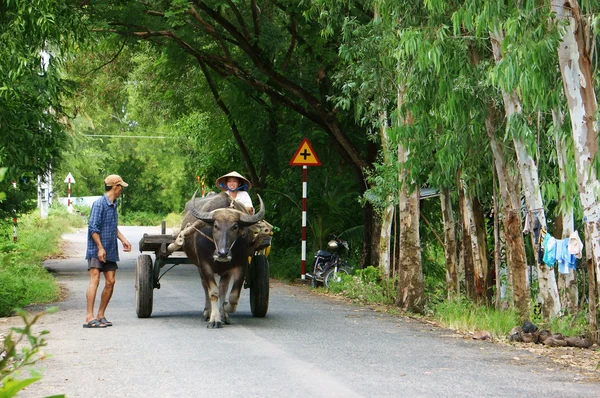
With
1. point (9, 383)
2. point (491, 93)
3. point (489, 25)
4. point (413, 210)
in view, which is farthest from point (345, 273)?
point (9, 383)

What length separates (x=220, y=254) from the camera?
1368 centimetres

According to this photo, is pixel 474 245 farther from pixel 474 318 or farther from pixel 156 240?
pixel 156 240

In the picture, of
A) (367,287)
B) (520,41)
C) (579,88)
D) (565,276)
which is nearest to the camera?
(520,41)

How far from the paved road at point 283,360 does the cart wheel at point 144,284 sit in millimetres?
217

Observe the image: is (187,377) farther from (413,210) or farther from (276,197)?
(276,197)

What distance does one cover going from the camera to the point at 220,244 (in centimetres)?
1383

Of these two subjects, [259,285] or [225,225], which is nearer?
[225,225]

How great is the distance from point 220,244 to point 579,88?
5029mm

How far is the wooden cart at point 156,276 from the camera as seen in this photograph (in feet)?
48.5

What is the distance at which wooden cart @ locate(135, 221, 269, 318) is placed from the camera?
1478 cm

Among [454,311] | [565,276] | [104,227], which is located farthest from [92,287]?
[565,276]

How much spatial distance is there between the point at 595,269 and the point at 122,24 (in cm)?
1377

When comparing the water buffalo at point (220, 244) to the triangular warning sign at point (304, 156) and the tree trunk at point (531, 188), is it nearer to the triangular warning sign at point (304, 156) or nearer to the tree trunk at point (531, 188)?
the tree trunk at point (531, 188)

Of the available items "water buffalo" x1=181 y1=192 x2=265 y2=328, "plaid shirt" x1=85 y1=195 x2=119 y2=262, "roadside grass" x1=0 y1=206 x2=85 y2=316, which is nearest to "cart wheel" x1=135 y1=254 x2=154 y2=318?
"water buffalo" x1=181 y1=192 x2=265 y2=328
